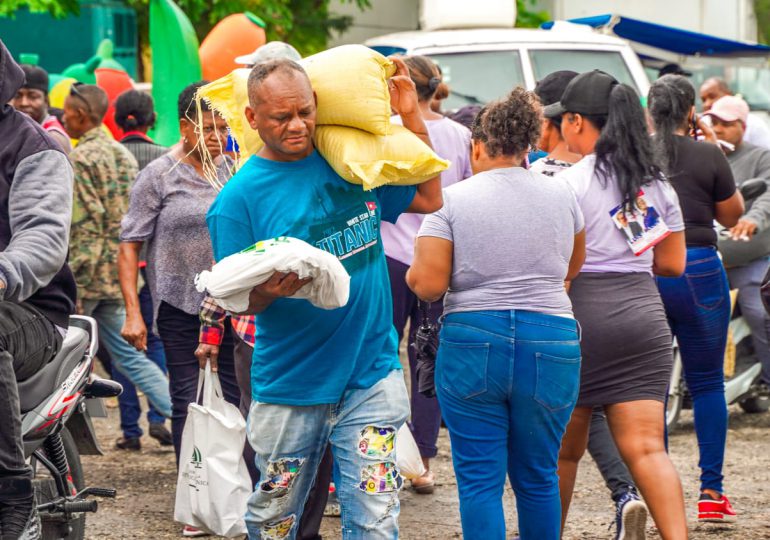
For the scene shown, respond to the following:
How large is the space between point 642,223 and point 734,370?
3714 mm

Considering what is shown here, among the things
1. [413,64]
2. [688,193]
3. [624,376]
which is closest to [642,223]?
[624,376]

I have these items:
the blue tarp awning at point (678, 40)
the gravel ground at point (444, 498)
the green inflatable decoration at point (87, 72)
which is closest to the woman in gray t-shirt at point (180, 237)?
the gravel ground at point (444, 498)

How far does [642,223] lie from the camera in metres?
5.00

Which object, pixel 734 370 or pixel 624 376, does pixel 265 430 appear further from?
pixel 734 370

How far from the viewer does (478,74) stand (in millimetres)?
11898

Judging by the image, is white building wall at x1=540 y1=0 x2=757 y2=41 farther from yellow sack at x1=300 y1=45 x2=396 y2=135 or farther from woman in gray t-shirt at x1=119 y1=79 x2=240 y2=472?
yellow sack at x1=300 y1=45 x2=396 y2=135

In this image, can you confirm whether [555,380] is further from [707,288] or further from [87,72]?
[87,72]

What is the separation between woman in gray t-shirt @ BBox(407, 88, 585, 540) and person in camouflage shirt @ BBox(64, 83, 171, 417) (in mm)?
3281

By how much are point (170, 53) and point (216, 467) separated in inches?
288

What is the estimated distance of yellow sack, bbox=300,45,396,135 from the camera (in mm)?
Result: 4031

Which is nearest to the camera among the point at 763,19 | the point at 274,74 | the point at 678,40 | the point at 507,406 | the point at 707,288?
the point at 274,74

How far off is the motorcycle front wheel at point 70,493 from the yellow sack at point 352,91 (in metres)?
1.69

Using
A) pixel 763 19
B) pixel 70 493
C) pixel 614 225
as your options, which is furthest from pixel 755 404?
pixel 763 19

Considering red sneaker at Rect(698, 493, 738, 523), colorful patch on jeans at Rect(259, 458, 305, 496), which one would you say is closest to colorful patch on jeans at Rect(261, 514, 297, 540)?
colorful patch on jeans at Rect(259, 458, 305, 496)
